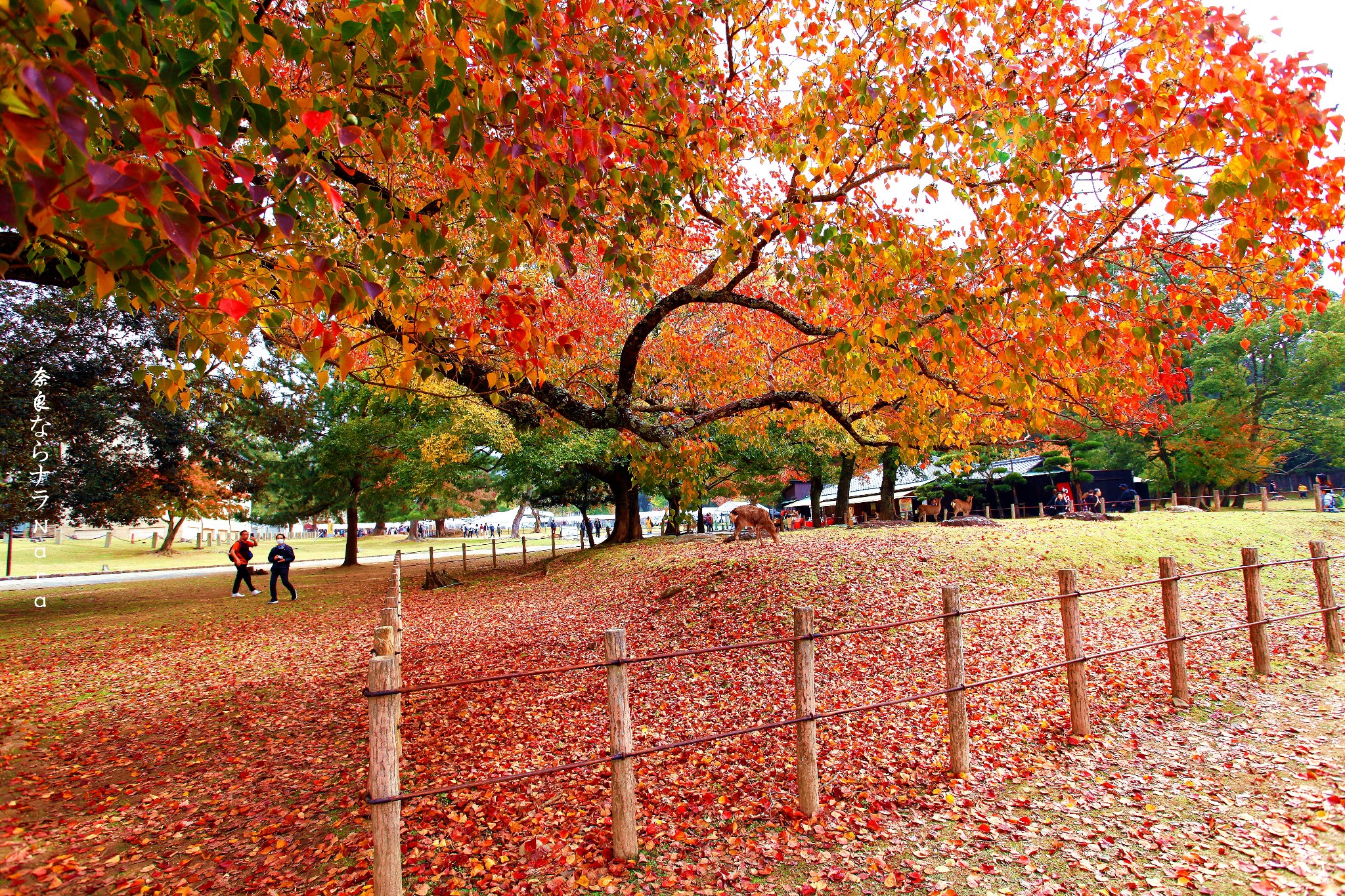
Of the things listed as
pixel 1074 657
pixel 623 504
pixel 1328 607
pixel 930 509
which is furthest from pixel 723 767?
pixel 930 509

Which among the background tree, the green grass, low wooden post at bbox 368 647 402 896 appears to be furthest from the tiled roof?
low wooden post at bbox 368 647 402 896

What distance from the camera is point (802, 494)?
5116cm

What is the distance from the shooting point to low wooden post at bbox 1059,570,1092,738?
5809 mm

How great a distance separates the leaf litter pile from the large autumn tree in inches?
114

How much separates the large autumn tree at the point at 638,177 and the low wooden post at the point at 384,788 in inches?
73.3

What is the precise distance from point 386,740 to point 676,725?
11.6ft

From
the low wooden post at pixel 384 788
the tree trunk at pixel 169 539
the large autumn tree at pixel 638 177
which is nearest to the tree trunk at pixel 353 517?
the large autumn tree at pixel 638 177

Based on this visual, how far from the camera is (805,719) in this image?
471cm

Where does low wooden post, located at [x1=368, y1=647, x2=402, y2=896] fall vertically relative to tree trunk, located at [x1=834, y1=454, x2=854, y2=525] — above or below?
below

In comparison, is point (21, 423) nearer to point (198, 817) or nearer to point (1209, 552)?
point (198, 817)

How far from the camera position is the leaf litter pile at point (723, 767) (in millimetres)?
4164

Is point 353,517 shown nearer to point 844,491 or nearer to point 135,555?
point 844,491

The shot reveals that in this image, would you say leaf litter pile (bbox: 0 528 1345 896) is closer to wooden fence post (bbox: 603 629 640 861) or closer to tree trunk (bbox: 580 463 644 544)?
wooden fence post (bbox: 603 629 640 861)

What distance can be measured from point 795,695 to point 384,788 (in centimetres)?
272
